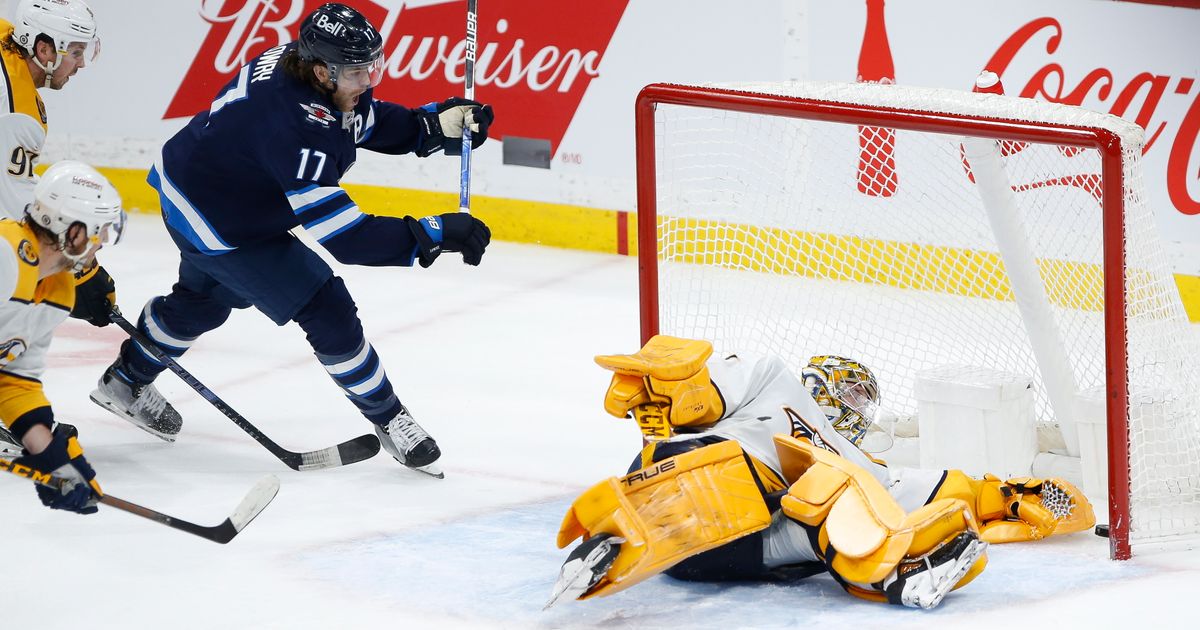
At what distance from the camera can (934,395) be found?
3424 millimetres

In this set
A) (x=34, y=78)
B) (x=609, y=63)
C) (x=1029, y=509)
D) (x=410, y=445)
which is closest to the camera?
(x=1029, y=509)

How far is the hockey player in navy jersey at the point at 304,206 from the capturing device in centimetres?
313

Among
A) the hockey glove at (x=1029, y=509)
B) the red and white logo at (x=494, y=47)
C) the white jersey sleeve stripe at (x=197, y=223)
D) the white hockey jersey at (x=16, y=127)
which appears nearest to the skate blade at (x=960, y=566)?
the hockey glove at (x=1029, y=509)

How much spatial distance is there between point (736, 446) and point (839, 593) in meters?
0.35

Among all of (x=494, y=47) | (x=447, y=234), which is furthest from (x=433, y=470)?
(x=494, y=47)

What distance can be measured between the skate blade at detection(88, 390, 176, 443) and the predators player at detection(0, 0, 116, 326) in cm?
22

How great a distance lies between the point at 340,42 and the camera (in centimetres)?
308

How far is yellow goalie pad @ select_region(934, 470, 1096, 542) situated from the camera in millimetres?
2980

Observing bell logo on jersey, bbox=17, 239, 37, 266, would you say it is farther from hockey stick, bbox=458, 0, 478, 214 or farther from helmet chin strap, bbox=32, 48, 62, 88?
helmet chin strap, bbox=32, 48, 62, 88

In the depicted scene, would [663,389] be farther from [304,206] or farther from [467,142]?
→ [467,142]

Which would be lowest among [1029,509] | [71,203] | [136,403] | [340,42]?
[1029,509]

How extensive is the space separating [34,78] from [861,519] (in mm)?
2372

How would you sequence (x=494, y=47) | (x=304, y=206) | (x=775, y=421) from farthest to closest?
(x=494, y=47)
(x=304, y=206)
(x=775, y=421)

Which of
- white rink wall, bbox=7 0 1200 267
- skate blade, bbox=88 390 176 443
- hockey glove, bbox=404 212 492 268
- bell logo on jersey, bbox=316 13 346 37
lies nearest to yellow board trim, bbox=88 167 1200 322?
hockey glove, bbox=404 212 492 268
